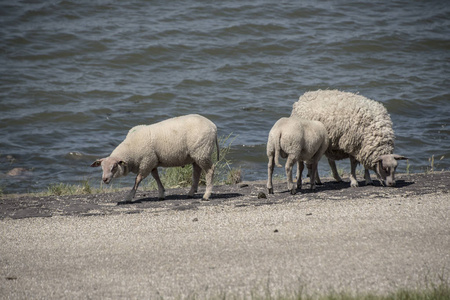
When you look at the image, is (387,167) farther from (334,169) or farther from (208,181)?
(208,181)

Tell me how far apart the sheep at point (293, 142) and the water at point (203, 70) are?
4.12 m

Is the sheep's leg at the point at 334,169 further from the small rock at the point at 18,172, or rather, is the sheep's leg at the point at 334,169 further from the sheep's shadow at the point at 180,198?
the small rock at the point at 18,172

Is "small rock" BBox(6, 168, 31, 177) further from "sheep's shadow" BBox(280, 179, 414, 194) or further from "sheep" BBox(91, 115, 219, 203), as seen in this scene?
"sheep's shadow" BBox(280, 179, 414, 194)

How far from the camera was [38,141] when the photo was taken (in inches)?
673

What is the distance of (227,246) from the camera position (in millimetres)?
6824

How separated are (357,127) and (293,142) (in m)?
1.48

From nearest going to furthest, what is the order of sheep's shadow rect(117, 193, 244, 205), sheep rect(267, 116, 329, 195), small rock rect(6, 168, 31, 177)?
sheep's shadow rect(117, 193, 244, 205) → sheep rect(267, 116, 329, 195) → small rock rect(6, 168, 31, 177)

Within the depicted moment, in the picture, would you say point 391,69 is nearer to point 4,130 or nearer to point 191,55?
point 191,55

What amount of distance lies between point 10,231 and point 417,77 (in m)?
18.5

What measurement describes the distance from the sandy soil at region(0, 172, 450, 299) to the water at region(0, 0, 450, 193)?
5.47 m

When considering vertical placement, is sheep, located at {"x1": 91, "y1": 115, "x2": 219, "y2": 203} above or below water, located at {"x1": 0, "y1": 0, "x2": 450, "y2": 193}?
above

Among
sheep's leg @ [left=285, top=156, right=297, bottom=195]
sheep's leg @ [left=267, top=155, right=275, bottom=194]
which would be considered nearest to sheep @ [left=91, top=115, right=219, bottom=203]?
sheep's leg @ [left=267, top=155, right=275, bottom=194]

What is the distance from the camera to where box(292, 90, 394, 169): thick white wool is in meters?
10.8

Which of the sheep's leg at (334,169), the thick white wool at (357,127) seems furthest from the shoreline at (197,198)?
the thick white wool at (357,127)
